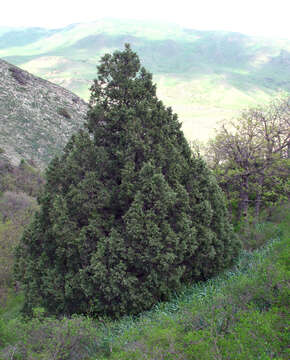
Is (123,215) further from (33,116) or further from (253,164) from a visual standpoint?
(33,116)

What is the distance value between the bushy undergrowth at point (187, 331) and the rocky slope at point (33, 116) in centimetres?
2328

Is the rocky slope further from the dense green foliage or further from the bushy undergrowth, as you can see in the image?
the bushy undergrowth

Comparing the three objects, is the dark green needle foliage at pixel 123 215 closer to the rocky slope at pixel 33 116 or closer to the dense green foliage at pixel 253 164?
the dense green foliage at pixel 253 164

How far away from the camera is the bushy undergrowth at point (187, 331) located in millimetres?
5797

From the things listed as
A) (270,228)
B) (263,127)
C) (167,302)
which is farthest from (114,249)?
(263,127)

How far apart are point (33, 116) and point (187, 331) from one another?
35.6 metres

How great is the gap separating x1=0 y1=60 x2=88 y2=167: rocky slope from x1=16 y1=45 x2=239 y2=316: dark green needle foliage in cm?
2073

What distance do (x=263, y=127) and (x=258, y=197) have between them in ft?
14.2

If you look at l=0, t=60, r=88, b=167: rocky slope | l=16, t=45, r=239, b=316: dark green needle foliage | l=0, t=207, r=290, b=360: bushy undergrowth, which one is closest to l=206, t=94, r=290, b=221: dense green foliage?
l=16, t=45, r=239, b=316: dark green needle foliage

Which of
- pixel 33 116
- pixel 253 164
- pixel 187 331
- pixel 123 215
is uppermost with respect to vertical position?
pixel 123 215

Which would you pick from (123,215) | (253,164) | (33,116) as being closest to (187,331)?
(123,215)

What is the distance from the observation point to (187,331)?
6.65 meters

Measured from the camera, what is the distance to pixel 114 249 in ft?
25.8

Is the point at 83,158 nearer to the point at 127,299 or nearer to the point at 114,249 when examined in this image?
the point at 114,249
